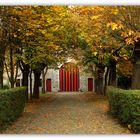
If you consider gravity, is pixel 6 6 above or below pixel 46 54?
above

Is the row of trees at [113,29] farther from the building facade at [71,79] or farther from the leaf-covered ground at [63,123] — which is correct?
the building facade at [71,79]

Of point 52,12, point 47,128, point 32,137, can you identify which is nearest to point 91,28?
point 52,12

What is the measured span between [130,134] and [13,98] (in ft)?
10.2

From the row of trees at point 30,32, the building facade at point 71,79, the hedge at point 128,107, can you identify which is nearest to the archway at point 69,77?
the building facade at point 71,79

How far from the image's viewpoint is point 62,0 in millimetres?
8883

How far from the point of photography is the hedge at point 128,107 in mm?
8812

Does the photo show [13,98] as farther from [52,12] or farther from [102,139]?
[102,139]

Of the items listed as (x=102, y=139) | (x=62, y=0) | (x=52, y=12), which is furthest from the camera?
(x=52, y=12)

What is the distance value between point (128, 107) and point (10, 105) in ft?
8.10

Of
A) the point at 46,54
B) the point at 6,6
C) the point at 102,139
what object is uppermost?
the point at 6,6

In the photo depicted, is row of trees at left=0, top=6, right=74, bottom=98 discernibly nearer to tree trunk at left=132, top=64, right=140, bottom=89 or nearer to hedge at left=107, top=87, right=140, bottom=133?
tree trunk at left=132, top=64, right=140, bottom=89

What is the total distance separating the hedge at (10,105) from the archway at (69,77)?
302 inches

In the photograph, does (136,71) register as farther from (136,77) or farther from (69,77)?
(69,77)

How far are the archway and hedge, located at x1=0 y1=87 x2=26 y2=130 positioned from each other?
302 inches
